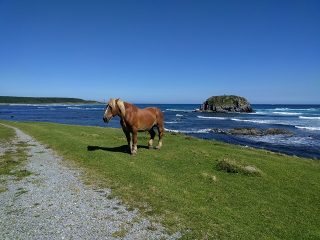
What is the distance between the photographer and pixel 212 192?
1287 cm

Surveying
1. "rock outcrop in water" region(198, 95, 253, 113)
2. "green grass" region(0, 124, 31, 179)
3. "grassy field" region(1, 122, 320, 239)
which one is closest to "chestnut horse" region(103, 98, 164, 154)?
"grassy field" region(1, 122, 320, 239)

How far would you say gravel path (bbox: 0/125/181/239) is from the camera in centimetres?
898

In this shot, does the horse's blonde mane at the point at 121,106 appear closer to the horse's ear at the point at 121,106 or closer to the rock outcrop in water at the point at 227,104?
the horse's ear at the point at 121,106

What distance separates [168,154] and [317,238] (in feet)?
40.0

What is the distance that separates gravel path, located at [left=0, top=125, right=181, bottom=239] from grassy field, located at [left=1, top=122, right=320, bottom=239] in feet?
2.46

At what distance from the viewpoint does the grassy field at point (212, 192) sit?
977 cm

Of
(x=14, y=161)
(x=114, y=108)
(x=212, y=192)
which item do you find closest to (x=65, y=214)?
(x=212, y=192)

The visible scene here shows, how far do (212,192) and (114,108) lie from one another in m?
8.59

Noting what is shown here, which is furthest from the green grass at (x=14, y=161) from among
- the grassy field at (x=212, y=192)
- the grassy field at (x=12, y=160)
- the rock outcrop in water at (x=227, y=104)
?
the rock outcrop in water at (x=227, y=104)

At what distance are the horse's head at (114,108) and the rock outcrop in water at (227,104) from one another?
14429 cm

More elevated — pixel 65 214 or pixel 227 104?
pixel 227 104

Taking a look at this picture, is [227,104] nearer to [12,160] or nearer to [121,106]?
[121,106]

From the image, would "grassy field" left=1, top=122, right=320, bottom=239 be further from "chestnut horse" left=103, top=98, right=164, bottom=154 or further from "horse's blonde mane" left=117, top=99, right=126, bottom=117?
"horse's blonde mane" left=117, top=99, right=126, bottom=117

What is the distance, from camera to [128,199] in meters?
11.7
